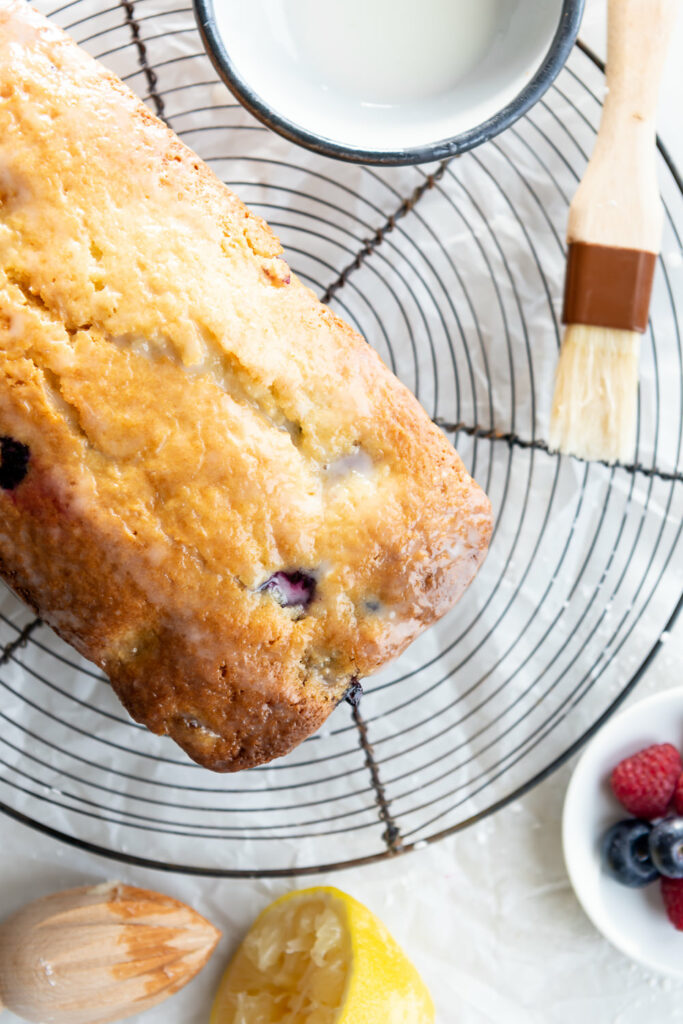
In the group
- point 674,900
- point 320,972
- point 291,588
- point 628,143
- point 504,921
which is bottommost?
point 320,972

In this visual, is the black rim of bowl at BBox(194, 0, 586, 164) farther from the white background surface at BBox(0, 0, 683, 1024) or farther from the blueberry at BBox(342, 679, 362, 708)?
the white background surface at BBox(0, 0, 683, 1024)

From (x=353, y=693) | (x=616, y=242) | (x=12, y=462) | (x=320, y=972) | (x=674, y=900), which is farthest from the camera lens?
(x=674, y=900)

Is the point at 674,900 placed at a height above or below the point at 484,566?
below

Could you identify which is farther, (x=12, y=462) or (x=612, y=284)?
(x=612, y=284)

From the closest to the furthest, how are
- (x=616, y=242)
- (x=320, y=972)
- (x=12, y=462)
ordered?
(x=12, y=462), (x=616, y=242), (x=320, y=972)

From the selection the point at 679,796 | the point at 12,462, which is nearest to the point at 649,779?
the point at 679,796

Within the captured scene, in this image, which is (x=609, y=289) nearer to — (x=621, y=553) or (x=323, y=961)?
(x=621, y=553)

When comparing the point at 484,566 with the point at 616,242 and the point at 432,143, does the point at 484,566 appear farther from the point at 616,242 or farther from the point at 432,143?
the point at 432,143
